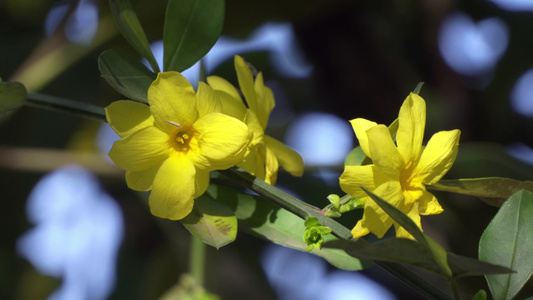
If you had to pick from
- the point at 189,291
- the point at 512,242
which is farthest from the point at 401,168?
the point at 189,291

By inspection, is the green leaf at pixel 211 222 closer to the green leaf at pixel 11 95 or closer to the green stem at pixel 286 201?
the green stem at pixel 286 201

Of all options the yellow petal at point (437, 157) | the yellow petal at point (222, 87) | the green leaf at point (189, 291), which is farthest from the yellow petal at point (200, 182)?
the green leaf at point (189, 291)

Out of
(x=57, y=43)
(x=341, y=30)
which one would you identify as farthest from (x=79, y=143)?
(x=341, y=30)

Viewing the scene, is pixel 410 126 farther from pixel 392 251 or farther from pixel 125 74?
pixel 125 74

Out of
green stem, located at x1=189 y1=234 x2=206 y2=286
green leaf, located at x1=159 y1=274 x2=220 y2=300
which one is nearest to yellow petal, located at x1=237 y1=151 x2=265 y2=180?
green leaf, located at x1=159 y1=274 x2=220 y2=300

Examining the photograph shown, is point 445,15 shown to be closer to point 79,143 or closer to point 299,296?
point 299,296
